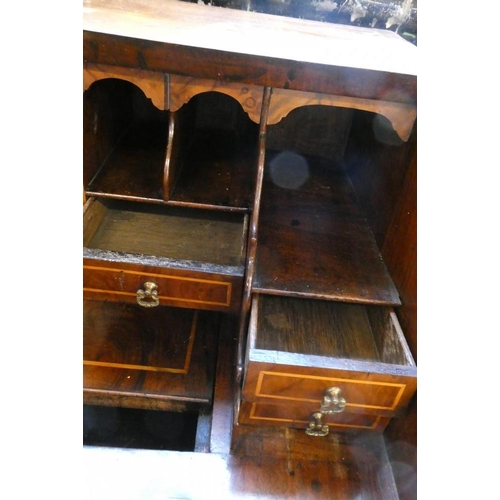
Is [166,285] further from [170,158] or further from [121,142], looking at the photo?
[121,142]

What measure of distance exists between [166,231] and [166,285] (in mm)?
207

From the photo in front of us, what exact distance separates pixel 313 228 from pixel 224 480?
550 mm

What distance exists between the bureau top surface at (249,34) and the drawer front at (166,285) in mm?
398

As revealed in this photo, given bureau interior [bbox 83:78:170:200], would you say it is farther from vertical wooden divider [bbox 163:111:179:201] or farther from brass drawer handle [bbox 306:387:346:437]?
brass drawer handle [bbox 306:387:346:437]

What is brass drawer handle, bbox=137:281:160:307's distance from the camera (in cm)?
79

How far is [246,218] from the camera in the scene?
95 cm

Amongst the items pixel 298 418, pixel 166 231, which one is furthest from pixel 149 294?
pixel 298 418

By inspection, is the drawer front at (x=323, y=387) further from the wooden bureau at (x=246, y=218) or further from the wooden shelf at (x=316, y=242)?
the wooden shelf at (x=316, y=242)

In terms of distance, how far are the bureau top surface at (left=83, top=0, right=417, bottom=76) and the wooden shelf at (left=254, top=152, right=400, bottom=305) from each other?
374 mm

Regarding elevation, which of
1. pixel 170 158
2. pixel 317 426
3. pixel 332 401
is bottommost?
pixel 317 426

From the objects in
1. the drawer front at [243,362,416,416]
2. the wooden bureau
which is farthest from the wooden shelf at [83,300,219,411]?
the drawer front at [243,362,416,416]

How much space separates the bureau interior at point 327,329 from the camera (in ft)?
2.57
